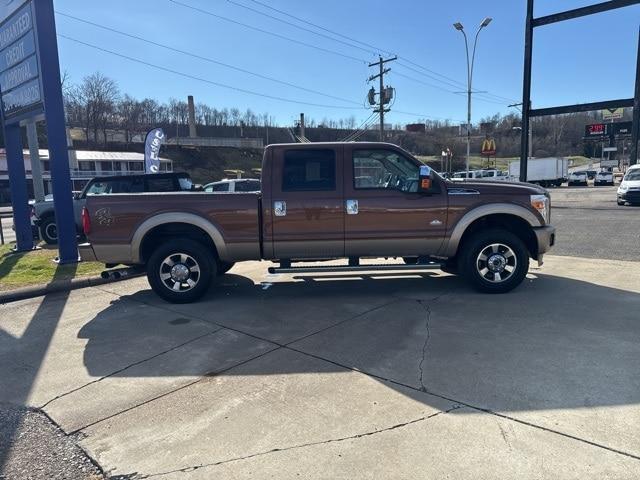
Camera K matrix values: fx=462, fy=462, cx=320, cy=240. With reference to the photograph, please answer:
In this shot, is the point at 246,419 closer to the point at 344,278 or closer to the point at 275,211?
the point at 275,211

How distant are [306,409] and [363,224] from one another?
3.16 metres

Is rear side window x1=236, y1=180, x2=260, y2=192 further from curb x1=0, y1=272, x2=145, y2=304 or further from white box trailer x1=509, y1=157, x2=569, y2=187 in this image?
white box trailer x1=509, y1=157, x2=569, y2=187

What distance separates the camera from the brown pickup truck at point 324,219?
6.05 m

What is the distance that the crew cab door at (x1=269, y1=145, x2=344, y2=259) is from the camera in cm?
604

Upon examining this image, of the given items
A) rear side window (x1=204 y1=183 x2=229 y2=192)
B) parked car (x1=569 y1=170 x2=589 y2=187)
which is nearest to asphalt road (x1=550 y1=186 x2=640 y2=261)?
rear side window (x1=204 y1=183 x2=229 y2=192)

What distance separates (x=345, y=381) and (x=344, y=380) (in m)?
0.02

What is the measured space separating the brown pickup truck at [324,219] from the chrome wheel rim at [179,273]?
0.5 inches

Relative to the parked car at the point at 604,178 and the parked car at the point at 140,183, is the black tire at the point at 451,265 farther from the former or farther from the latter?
the parked car at the point at 604,178

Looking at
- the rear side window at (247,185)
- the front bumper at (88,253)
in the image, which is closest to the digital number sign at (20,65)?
the front bumper at (88,253)

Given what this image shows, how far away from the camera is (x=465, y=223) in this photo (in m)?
6.11

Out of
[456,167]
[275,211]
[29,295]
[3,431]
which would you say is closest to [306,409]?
[3,431]

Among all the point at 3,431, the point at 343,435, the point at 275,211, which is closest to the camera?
the point at 343,435

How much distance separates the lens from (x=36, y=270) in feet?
27.9

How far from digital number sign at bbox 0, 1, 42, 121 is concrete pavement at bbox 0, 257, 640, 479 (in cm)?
504
